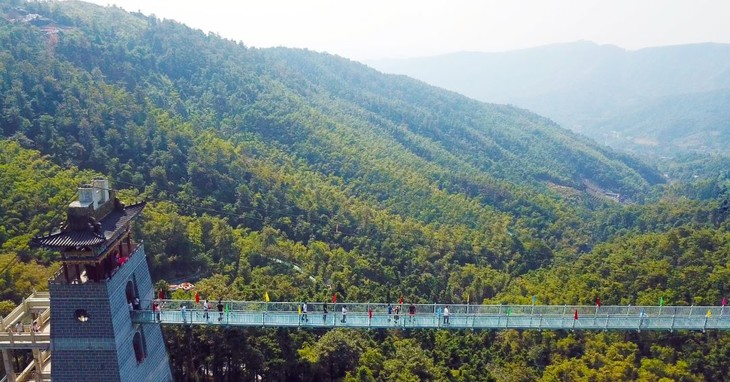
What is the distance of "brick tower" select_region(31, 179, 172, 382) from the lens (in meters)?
18.2

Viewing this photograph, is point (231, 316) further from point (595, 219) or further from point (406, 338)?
point (595, 219)

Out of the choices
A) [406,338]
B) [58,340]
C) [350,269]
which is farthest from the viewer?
[350,269]

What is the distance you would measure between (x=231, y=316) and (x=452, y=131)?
116939 millimetres

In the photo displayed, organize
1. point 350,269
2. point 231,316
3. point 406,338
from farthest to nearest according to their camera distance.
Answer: point 350,269, point 406,338, point 231,316

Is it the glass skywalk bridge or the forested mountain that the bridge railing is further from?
the forested mountain

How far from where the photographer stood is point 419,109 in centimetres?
14462

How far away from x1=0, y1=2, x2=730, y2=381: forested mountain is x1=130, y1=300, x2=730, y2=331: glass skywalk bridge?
2.44m

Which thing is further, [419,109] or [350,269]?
[419,109]

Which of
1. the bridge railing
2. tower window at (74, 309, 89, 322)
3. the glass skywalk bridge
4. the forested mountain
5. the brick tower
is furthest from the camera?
the forested mountain

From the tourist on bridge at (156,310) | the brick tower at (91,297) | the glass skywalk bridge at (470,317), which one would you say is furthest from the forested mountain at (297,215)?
the brick tower at (91,297)

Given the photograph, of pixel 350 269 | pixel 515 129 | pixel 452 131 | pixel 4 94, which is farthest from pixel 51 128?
pixel 515 129

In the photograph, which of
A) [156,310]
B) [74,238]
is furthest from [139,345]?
[74,238]

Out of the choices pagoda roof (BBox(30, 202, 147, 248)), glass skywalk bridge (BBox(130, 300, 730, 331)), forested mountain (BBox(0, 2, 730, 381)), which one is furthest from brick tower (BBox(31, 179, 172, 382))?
forested mountain (BBox(0, 2, 730, 381))

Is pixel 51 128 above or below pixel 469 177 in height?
above
